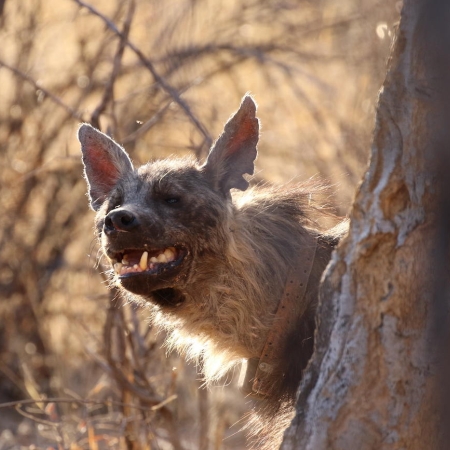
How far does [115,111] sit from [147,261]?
2.61m

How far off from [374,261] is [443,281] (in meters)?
0.20

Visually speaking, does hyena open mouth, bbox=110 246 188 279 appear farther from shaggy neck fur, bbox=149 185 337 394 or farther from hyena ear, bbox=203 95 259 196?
hyena ear, bbox=203 95 259 196

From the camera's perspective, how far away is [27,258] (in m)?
6.07

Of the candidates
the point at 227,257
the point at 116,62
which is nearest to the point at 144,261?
the point at 227,257

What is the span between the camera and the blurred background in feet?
18.4

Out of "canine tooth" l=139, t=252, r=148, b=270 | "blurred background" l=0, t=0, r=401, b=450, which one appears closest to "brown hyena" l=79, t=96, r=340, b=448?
"canine tooth" l=139, t=252, r=148, b=270

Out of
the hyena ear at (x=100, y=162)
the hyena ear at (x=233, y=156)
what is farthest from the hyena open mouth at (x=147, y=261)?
the hyena ear at (x=100, y=162)

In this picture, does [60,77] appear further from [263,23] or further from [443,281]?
[443,281]

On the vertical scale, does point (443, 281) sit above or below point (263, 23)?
below

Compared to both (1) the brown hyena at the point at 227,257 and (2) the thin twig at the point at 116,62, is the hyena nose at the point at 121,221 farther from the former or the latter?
(2) the thin twig at the point at 116,62

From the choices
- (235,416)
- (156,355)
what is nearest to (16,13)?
(156,355)

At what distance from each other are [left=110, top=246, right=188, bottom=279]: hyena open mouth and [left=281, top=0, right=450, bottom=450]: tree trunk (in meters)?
1.01

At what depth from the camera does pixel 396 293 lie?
220 centimetres

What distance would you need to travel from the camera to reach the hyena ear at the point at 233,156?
329 cm
